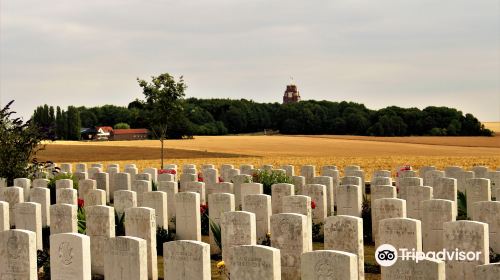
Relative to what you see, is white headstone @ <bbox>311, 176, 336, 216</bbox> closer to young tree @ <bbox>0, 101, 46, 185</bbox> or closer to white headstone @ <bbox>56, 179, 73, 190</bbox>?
white headstone @ <bbox>56, 179, 73, 190</bbox>

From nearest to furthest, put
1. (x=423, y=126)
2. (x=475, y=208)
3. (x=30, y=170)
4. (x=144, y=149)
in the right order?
(x=475, y=208)
(x=30, y=170)
(x=144, y=149)
(x=423, y=126)

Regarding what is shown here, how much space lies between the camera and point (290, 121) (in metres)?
87.8

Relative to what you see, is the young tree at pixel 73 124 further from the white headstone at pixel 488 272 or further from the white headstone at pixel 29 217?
the white headstone at pixel 488 272

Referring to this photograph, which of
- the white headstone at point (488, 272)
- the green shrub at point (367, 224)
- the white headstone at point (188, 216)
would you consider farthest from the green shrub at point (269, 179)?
the white headstone at point (488, 272)

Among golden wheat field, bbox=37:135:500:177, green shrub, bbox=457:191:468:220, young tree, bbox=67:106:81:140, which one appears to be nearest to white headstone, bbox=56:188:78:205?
green shrub, bbox=457:191:468:220

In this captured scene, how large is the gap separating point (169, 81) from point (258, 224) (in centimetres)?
1690

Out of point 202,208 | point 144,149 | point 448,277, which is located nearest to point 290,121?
point 144,149

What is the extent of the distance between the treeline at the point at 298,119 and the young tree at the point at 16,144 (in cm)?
3872

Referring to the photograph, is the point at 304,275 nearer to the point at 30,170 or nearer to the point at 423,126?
the point at 30,170

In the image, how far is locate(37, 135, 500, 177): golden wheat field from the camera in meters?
40.0

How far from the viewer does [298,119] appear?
286 ft

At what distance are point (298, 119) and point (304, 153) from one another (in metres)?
37.4

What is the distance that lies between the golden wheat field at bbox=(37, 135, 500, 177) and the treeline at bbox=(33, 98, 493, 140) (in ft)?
32.0

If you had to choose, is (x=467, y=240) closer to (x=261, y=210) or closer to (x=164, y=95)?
(x=261, y=210)
